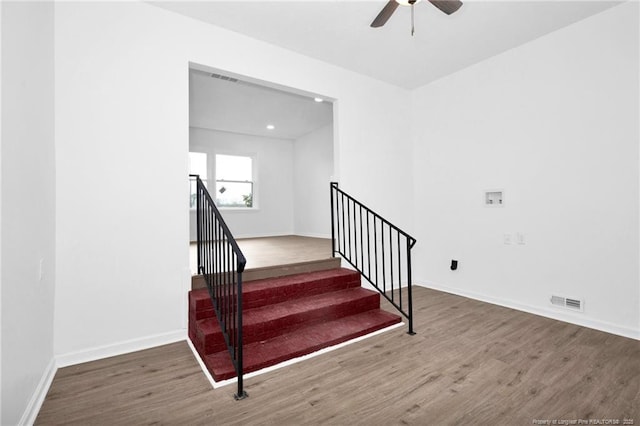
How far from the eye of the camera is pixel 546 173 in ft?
10.5

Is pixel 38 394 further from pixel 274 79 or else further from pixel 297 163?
pixel 297 163

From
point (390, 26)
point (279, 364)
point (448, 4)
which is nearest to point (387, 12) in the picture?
point (448, 4)

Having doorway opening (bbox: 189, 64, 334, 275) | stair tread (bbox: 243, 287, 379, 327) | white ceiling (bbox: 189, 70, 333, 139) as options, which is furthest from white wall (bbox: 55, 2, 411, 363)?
doorway opening (bbox: 189, 64, 334, 275)

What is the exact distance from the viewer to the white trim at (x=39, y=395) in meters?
1.61

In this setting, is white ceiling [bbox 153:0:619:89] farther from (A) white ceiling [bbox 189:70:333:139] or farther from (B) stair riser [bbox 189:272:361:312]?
(B) stair riser [bbox 189:272:361:312]

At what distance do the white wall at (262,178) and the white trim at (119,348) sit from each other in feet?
12.9

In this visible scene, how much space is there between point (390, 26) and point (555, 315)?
11.1 feet

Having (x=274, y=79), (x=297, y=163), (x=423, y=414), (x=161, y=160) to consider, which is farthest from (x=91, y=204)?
(x=297, y=163)

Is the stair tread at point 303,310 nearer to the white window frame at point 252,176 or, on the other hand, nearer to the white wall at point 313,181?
the white wall at point 313,181

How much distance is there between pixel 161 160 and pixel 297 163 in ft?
16.2

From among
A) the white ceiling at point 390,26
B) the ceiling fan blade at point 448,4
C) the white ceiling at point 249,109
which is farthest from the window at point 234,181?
the ceiling fan blade at point 448,4

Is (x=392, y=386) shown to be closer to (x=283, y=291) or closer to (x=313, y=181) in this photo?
(x=283, y=291)

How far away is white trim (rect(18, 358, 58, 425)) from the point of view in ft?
5.27

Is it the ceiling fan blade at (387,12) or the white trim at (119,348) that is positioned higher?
the ceiling fan blade at (387,12)
